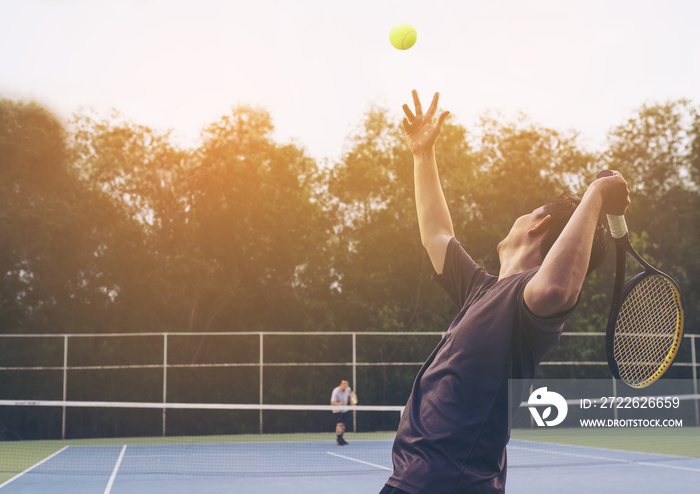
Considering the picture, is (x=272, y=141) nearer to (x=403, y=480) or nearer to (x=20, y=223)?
(x=20, y=223)

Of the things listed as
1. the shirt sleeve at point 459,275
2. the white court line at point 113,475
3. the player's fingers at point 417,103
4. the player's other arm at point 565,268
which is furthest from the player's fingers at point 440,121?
the white court line at point 113,475

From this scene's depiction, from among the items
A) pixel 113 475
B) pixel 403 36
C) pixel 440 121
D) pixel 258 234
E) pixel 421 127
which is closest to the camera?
pixel 440 121

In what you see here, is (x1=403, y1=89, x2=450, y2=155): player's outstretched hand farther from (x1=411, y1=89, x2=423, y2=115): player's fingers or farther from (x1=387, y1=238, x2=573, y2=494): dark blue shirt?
(x1=387, y1=238, x2=573, y2=494): dark blue shirt

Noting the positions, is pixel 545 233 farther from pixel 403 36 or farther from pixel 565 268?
pixel 403 36

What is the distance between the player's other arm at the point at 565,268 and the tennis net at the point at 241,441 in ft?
32.6

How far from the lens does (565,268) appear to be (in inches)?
69.1

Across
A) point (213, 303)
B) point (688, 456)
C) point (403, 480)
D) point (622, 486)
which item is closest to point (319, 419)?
point (213, 303)

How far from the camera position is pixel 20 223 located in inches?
856

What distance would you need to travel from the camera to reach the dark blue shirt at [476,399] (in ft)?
6.28

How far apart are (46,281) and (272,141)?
317 inches

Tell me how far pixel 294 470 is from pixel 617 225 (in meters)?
10.1

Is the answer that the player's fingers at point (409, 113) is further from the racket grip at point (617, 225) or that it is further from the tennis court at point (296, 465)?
the tennis court at point (296, 465)

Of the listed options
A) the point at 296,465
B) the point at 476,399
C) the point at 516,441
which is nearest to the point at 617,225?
the point at 476,399

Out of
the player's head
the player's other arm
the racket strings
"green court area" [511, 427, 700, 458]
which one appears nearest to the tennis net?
"green court area" [511, 427, 700, 458]
